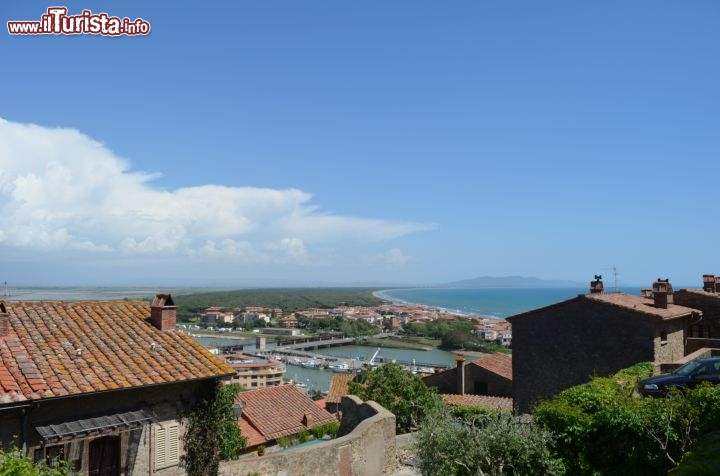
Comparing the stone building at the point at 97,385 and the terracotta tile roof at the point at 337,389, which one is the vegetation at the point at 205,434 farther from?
the terracotta tile roof at the point at 337,389

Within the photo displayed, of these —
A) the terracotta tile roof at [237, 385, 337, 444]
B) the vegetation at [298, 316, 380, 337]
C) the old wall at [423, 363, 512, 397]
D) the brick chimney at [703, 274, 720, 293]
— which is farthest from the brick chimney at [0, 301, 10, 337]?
the vegetation at [298, 316, 380, 337]

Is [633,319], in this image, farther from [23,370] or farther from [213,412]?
[23,370]

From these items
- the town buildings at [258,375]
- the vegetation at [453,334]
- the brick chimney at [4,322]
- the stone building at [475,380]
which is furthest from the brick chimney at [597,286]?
the vegetation at [453,334]

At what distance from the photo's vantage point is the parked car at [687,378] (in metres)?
13.7

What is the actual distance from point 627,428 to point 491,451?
3405mm

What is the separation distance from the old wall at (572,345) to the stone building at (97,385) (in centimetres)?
1640

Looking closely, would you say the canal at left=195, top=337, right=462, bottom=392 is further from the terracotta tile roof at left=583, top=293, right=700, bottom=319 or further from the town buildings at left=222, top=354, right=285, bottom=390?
the terracotta tile roof at left=583, top=293, right=700, bottom=319

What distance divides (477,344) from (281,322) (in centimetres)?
9594

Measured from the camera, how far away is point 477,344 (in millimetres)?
122000

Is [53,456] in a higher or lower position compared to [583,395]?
lower

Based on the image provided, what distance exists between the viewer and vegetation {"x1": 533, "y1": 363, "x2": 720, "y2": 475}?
33.9 feet

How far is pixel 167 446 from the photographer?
1303cm

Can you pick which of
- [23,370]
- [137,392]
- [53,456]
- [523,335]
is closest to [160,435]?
[137,392]

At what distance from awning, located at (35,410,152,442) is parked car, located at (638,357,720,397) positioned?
13.4 metres
